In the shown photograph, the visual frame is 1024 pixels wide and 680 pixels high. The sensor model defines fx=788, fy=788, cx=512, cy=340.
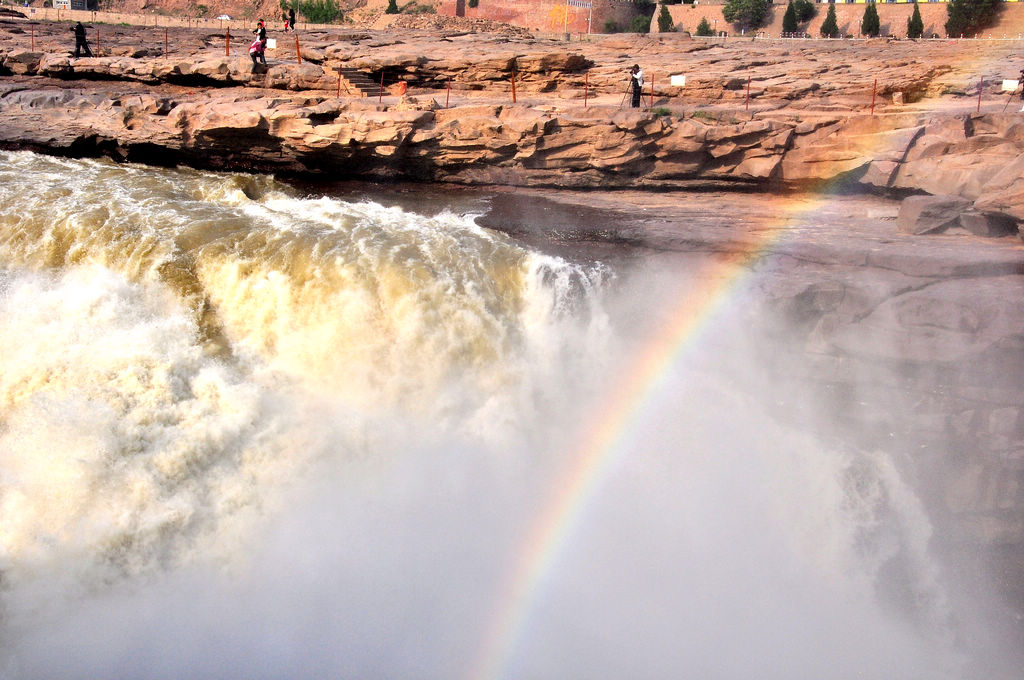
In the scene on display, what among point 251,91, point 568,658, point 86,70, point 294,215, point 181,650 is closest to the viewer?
point 181,650

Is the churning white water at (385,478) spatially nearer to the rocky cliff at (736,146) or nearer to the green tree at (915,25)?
the rocky cliff at (736,146)

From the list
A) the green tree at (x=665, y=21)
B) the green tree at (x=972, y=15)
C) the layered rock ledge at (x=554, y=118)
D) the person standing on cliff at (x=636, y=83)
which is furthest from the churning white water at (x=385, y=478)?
the green tree at (x=665, y=21)

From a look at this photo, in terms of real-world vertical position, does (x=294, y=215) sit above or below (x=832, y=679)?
above

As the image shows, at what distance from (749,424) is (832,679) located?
3.31m

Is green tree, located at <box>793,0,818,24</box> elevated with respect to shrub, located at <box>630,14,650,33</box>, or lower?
elevated

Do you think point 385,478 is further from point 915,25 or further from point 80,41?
point 915,25

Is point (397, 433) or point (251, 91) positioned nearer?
point (397, 433)

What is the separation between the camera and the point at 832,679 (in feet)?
28.1

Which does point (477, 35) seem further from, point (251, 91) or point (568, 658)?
point (568, 658)

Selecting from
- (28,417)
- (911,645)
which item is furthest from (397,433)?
(911,645)

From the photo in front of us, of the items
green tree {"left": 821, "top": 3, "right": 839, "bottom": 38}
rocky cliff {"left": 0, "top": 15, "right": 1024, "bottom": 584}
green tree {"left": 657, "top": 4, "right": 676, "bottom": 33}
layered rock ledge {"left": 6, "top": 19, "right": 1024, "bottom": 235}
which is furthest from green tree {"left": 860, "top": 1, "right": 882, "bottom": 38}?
layered rock ledge {"left": 6, "top": 19, "right": 1024, "bottom": 235}

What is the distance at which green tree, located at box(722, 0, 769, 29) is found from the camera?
4041 centimetres

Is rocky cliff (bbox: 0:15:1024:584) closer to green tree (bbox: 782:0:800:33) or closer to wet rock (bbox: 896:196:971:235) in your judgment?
wet rock (bbox: 896:196:971:235)

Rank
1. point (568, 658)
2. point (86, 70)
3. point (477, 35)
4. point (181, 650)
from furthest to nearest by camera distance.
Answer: point (477, 35) < point (86, 70) < point (568, 658) < point (181, 650)
